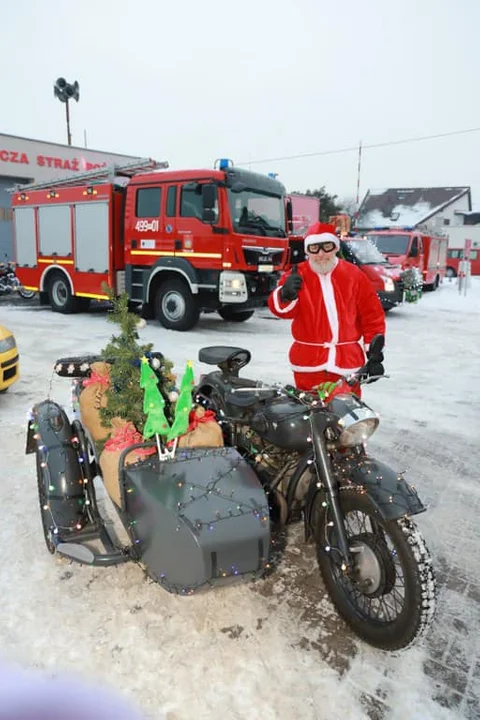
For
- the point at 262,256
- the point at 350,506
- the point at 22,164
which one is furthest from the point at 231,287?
the point at 22,164

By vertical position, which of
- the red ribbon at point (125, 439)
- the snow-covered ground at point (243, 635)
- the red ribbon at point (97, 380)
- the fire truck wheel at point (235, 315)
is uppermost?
the red ribbon at point (97, 380)

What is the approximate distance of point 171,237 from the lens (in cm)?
949

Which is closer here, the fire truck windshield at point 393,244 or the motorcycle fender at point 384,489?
the motorcycle fender at point 384,489

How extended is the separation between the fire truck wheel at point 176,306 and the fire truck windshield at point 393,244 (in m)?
9.89

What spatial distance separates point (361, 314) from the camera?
10.5 ft

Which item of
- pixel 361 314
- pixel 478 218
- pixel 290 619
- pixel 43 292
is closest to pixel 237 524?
pixel 290 619

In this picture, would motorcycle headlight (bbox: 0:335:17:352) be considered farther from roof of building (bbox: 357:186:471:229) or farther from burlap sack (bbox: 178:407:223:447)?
roof of building (bbox: 357:186:471:229)

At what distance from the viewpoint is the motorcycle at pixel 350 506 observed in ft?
6.73

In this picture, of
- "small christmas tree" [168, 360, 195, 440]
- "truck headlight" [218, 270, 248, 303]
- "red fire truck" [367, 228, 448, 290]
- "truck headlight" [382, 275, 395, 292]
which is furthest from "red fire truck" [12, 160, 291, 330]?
"red fire truck" [367, 228, 448, 290]

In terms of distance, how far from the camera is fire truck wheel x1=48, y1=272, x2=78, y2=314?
1181 centimetres

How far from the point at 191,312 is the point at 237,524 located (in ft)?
25.7

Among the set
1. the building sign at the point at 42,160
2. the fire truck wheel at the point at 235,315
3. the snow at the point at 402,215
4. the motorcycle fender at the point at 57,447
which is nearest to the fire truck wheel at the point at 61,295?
the fire truck wheel at the point at 235,315

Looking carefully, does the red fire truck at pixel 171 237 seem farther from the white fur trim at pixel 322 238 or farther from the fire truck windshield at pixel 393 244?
the fire truck windshield at pixel 393 244

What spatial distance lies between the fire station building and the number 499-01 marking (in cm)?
1164
